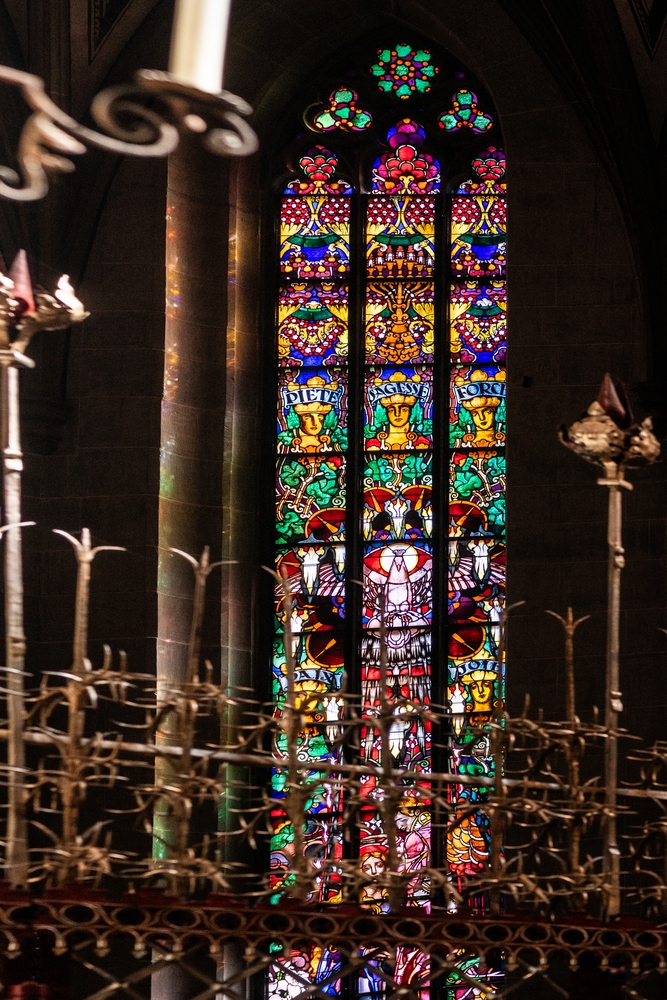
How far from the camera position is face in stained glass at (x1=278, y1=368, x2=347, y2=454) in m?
11.9

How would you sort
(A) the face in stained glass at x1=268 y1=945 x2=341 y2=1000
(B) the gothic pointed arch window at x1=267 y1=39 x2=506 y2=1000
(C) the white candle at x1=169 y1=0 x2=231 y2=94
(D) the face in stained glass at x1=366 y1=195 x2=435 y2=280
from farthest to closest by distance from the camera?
1. (D) the face in stained glass at x1=366 y1=195 x2=435 y2=280
2. (B) the gothic pointed arch window at x1=267 y1=39 x2=506 y2=1000
3. (A) the face in stained glass at x1=268 y1=945 x2=341 y2=1000
4. (C) the white candle at x1=169 y1=0 x2=231 y2=94

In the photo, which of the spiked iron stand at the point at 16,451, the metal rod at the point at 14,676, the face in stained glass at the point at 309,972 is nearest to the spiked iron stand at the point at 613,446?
the spiked iron stand at the point at 16,451

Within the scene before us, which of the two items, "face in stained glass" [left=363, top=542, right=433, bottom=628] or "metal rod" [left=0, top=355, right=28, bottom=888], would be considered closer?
"metal rod" [left=0, top=355, right=28, bottom=888]

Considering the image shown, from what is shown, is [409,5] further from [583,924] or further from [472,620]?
[583,924]

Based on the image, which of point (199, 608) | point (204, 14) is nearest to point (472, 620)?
point (199, 608)

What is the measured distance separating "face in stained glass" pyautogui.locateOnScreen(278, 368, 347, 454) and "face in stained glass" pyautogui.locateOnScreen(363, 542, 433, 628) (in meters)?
0.80

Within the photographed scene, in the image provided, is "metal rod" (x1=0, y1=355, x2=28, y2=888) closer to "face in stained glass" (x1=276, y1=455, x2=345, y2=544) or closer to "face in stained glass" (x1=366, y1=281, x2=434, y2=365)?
"face in stained glass" (x1=276, y1=455, x2=345, y2=544)

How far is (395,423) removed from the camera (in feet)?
38.9

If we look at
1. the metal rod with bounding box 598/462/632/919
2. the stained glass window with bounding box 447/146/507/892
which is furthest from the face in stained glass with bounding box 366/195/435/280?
the metal rod with bounding box 598/462/632/919

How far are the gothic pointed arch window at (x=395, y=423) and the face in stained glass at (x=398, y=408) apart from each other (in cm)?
1

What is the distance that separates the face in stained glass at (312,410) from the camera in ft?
39.1

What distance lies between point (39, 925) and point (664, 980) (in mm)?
5278

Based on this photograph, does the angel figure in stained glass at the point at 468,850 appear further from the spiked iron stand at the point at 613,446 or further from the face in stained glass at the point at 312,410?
the spiked iron stand at the point at 613,446

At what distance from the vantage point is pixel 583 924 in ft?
19.6
